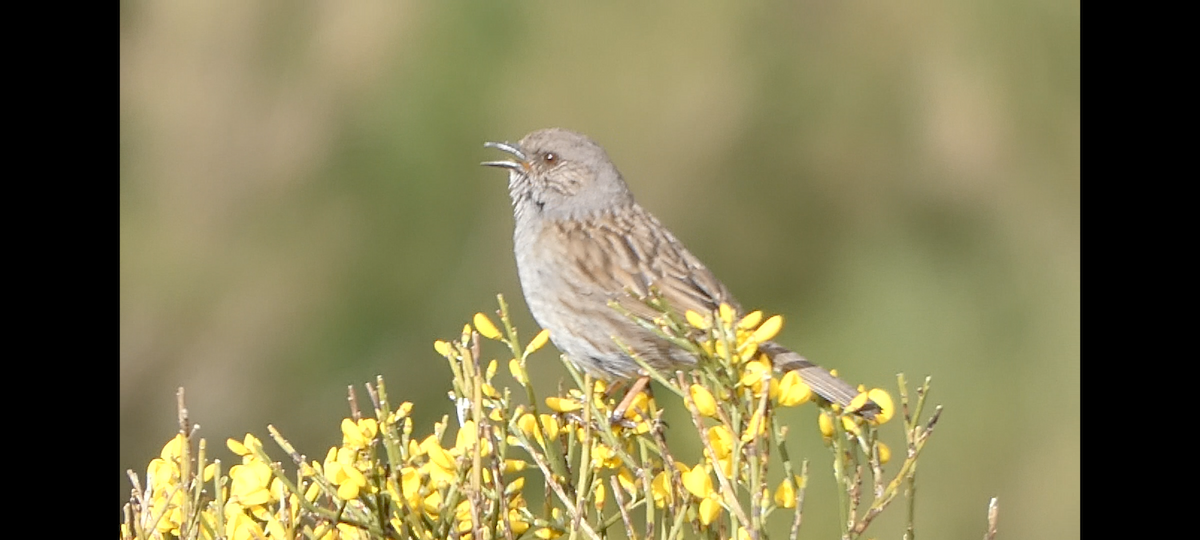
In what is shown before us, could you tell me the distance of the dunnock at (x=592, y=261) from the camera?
145 inches

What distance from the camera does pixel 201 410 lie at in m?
5.47

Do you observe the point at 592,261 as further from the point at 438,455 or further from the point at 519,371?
the point at 438,455

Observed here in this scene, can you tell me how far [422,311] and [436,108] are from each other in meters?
0.87

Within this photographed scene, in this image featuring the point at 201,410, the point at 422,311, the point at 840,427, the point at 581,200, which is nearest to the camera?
the point at 840,427

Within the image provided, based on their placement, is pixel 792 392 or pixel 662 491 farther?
pixel 662 491

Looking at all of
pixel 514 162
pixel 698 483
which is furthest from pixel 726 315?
pixel 514 162

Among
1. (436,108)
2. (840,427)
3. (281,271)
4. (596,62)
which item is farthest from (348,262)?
(840,427)

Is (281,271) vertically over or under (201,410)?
over

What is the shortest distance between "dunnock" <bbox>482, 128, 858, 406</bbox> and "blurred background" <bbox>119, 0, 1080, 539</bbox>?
1.25 meters

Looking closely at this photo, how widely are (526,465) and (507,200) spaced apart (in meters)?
3.55

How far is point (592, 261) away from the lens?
13.0 ft

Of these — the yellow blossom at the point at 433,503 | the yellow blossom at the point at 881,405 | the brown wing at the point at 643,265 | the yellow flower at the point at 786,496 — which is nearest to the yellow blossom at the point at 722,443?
the yellow flower at the point at 786,496

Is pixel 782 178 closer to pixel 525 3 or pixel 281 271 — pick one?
pixel 525 3

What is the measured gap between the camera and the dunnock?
369 cm
